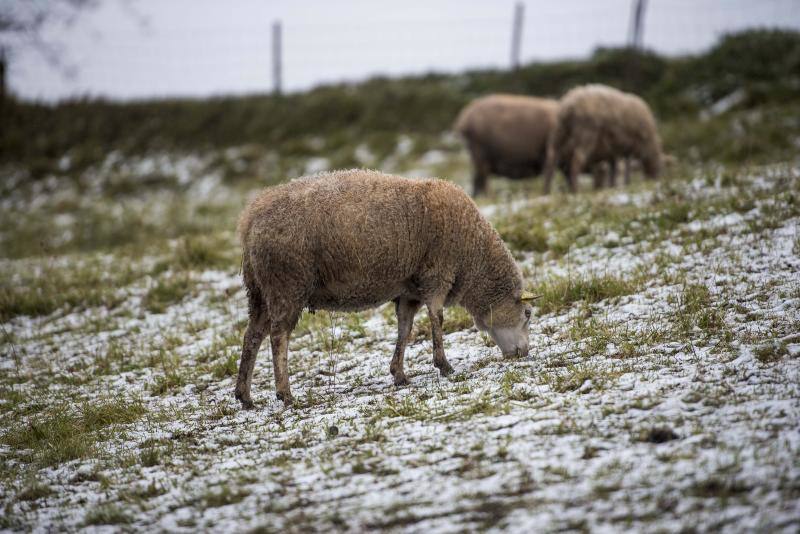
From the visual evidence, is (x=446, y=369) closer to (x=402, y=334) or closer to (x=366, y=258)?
(x=402, y=334)

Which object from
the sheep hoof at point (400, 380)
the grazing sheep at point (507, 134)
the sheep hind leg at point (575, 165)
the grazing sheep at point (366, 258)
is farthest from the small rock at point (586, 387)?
the grazing sheep at point (507, 134)

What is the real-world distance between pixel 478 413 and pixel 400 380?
1.18 metres

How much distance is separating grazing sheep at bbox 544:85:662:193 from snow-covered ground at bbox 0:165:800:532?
384 cm

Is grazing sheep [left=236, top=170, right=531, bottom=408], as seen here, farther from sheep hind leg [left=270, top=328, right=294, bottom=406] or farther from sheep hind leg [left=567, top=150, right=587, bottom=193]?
sheep hind leg [left=567, top=150, right=587, bottom=193]

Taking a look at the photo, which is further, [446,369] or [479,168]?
[479,168]

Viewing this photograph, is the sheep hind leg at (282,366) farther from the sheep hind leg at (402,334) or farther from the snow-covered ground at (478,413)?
the sheep hind leg at (402,334)

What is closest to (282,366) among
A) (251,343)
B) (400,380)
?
(251,343)

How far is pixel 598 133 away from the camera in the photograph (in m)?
12.1

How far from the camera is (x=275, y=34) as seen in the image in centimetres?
2305

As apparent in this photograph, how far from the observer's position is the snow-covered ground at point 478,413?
3699 millimetres

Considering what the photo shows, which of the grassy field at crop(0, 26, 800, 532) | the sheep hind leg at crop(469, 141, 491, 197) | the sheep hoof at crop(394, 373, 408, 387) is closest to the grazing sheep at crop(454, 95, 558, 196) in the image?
the sheep hind leg at crop(469, 141, 491, 197)

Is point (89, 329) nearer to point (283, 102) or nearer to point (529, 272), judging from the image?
point (529, 272)

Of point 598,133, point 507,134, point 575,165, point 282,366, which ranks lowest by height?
point 282,366

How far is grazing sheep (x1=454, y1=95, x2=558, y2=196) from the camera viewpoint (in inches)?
536
